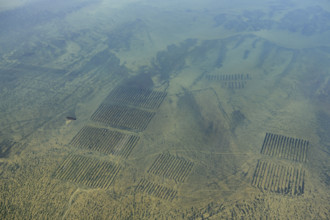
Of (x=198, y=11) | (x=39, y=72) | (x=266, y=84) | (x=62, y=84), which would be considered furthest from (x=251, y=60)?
(x=39, y=72)

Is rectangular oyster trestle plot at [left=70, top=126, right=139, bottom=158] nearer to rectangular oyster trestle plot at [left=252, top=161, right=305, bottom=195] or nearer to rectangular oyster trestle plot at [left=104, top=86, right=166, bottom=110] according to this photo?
rectangular oyster trestle plot at [left=104, top=86, right=166, bottom=110]

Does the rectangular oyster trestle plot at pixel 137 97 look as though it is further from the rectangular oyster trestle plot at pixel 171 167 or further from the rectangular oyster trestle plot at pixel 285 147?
the rectangular oyster trestle plot at pixel 285 147

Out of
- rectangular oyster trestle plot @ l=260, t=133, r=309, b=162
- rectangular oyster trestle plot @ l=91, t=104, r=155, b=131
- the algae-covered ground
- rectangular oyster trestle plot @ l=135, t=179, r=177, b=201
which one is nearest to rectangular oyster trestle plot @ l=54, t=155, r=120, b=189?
the algae-covered ground

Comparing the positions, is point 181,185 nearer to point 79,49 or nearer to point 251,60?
point 251,60

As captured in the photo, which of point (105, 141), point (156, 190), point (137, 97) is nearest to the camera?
point (156, 190)

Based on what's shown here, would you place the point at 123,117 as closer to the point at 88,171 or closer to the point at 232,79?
the point at 88,171

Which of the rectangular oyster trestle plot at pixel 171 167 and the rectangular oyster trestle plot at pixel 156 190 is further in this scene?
the rectangular oyster trestle plot at pixel 171 167

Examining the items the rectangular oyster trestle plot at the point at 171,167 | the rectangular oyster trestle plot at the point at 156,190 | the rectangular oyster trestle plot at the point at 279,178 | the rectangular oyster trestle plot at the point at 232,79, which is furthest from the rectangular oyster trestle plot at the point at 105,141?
the rectangular oyster trestle plot at the point at 232,79

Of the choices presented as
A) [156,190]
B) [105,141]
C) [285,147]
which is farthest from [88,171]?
[285,147]
